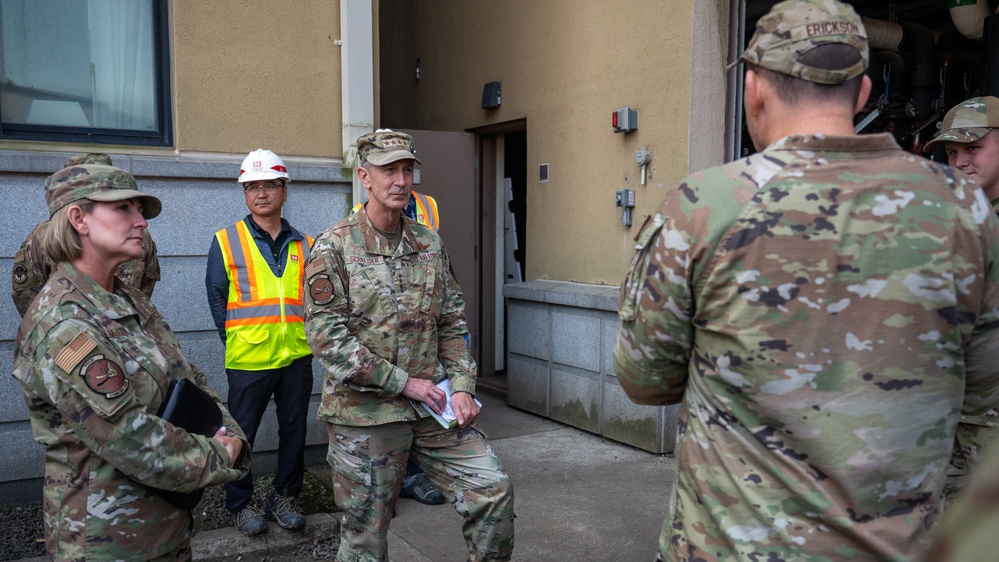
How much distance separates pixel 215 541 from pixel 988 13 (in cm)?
622

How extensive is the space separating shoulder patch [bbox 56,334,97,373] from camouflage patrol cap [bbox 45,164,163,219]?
0.47 m

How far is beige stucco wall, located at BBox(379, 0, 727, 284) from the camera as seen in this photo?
5.54 metres

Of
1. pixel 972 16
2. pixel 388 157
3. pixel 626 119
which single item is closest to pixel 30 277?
pixel 388 157

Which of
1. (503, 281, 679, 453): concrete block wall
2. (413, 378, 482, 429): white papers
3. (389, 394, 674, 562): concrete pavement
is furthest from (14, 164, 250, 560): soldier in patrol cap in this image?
(503, 281, 679, 453): concrete block wall

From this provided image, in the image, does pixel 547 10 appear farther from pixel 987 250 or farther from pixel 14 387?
pixel 987 250

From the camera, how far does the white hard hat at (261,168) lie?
4.37 meters

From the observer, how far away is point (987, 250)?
1619 millimetres

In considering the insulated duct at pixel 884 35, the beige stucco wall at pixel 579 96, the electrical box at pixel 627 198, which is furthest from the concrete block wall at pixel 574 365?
the insulated duct at pixel 884 35

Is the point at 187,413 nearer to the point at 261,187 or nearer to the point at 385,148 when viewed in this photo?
Answer: the point at 385,148

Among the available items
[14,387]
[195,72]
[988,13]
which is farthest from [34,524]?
[988,13]

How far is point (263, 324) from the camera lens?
4.31m

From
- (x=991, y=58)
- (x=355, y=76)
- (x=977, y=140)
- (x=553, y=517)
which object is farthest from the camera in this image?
(x=355, y=76)

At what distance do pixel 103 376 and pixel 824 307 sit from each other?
1.81 m

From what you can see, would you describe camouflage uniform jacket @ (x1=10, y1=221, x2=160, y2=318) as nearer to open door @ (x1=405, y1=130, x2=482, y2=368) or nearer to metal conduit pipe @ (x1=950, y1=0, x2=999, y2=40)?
open door @ (x1=405, y1=130, x2=482, y2=368)
